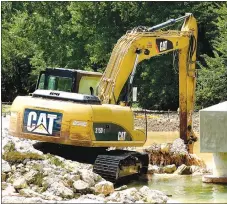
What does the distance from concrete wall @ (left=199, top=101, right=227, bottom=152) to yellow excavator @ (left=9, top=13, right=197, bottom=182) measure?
62.2 inches

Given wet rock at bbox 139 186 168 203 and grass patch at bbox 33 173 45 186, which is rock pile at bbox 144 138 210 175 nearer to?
wet rock at bbox 139 186 168 203

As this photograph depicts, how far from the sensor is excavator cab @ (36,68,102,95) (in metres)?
14.1

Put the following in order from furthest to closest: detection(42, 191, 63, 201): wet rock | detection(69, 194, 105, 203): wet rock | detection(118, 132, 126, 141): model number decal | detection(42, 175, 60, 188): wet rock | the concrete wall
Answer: detection(118, 132, 126, 141): model number decal < the concrete wall < detection(42, 175, 60, 188): wet rock < detection(42, 191, 63, 201): wet rock < detection(69, 194, 105, 203): wet rock

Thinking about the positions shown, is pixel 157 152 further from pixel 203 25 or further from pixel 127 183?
pixel 203 25

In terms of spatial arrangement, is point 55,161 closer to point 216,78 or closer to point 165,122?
point 165,122

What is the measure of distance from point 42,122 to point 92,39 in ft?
83.4

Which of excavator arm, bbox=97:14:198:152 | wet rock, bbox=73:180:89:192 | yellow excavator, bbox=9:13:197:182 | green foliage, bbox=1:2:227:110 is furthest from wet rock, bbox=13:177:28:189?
green foliage, bbox=1:2:227:110

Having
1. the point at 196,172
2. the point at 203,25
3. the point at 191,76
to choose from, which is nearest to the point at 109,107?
the point at 196,172

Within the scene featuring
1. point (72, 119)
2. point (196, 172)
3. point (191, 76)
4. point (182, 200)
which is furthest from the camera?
point (191, 76)

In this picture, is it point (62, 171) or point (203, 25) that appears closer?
point (62, 171)

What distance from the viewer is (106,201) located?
10.2 m

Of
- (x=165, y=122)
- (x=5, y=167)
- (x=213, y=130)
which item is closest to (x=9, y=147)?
(x=5, y=167)

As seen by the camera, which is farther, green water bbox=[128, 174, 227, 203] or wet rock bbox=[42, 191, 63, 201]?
green water bbox=[128, 174, 227, 203]

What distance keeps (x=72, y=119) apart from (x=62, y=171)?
1390mm
